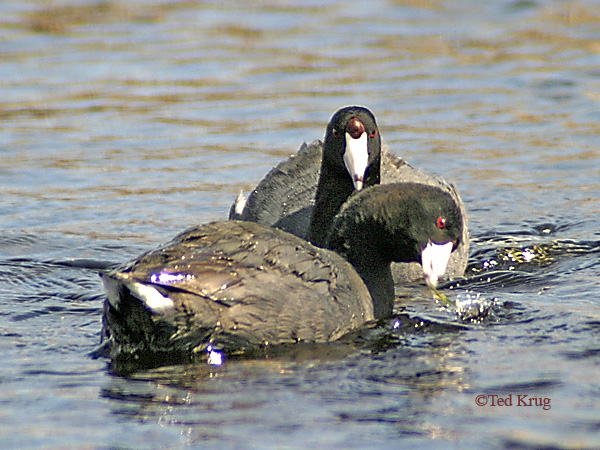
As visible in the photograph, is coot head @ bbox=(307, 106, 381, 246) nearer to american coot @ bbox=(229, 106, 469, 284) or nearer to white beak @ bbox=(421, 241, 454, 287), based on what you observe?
american coot @ bbox=(229, 106, 469, 284)

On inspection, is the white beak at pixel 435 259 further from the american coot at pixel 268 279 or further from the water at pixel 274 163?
the water at pixel 274 163

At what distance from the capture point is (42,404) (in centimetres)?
411

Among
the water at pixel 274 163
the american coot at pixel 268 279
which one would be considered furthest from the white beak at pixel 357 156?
the water at pixel 274 163

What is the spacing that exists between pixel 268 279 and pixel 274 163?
14.1 feet

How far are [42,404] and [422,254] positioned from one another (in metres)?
1.90

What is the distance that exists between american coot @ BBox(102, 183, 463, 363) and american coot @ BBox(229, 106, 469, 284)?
65 cm

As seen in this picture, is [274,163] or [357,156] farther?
[274,163]

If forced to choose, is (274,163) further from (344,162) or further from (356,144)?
(356,144)

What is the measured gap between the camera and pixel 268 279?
4574 millimetres

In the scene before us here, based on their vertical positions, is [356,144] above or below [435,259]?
above

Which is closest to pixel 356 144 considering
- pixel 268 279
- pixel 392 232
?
pixel 392 232

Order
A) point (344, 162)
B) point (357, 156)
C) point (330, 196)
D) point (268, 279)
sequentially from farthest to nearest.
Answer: point (330, 196)
point (344, 162)
point (357, 156)
point (268, 279)

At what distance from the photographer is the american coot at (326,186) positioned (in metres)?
5.97

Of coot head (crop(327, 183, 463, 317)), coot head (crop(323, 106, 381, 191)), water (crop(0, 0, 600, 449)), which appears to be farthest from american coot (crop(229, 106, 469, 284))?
coot head (crop(327, 183, 463, 317))
